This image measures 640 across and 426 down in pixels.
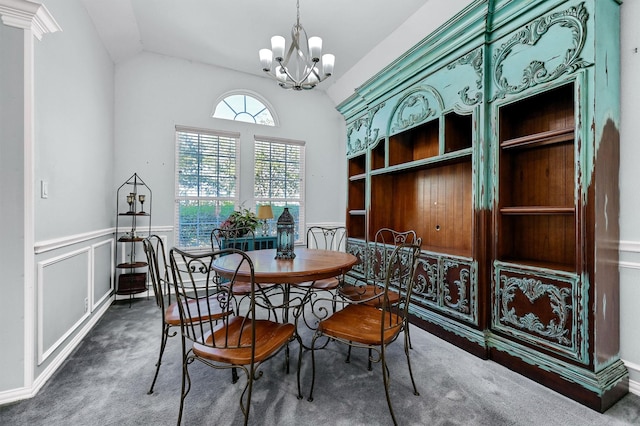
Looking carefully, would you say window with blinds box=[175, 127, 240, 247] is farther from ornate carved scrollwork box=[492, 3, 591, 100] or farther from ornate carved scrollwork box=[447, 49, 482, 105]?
ornate carved scrollwork box=[492, 3, 591, 100]

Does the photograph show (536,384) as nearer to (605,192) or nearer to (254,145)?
(605,192)

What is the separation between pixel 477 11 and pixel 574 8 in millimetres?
642

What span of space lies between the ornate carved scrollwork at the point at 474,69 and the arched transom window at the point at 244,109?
9.76 ft

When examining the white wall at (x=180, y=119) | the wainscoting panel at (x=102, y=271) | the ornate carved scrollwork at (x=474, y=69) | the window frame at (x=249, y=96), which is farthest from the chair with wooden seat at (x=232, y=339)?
the window frame at (x=249, y=96)

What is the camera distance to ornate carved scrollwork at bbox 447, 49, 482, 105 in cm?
229

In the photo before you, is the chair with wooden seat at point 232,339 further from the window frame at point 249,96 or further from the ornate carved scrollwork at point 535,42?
the window frame at point 249,96

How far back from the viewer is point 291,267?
1.92 metres

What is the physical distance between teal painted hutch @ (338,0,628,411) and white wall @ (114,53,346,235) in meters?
1.84

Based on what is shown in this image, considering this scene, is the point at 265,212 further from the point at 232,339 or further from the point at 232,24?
the point at 232,339

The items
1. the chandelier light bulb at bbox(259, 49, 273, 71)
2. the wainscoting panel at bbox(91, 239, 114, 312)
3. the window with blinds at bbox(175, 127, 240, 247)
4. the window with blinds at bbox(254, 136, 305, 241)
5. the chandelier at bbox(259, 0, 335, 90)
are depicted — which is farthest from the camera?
the window with blinds at bbox(254, 136, 305, 241)

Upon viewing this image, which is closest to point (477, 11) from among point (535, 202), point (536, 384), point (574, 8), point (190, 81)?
point (574, 8)

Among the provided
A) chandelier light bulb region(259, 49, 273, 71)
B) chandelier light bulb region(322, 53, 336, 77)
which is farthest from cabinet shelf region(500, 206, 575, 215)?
chandelier light bulb region(259, 49, 273, 71)

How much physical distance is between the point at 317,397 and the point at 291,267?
80 centimetres

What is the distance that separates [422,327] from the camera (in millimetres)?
2805
